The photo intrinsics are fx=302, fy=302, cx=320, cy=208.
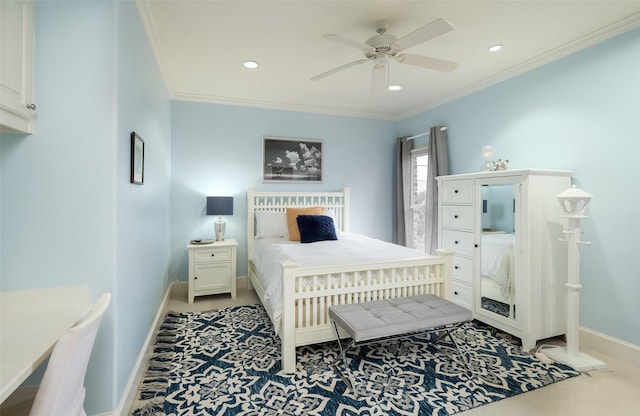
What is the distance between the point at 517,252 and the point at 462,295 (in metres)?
0.75

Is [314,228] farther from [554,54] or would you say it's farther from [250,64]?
[554,54]

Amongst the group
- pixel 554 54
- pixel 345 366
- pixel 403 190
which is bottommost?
pixel 345 366

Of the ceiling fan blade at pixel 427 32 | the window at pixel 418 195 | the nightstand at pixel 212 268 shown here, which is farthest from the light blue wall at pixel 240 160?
the ceiling fan blade at pixel 427 32

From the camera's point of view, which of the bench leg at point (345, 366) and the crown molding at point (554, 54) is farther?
the crown molding at point (554, 54)

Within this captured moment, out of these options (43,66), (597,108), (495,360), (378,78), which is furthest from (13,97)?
(597,108)

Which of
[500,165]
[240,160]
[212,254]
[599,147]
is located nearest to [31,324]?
[212,254]

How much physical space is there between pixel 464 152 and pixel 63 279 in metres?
4.01

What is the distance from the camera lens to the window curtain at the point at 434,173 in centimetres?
403

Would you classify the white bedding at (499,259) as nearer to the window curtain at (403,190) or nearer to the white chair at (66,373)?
the window curtain at (403,190)

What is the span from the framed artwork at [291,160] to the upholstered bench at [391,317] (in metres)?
2.54

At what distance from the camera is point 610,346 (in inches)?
95.3

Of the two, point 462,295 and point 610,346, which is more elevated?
point 462,295

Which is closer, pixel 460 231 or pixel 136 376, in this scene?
pixel 136 376

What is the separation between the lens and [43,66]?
146cm
